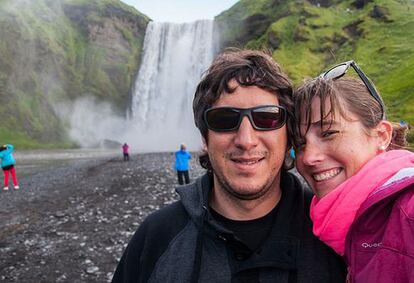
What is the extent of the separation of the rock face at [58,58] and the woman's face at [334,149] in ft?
271

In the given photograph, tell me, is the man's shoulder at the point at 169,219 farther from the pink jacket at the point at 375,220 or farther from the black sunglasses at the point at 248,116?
the pink jacket at the point at 375,220

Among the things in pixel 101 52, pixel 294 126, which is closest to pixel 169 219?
pixel 294 126

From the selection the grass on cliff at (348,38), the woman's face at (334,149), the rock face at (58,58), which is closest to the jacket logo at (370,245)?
the woman's face at (334,149)

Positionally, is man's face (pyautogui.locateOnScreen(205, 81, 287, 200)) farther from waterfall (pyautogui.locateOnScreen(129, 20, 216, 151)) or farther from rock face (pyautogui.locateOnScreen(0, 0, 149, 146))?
rock face (pyautogui.locateOnScreen(0, 0, 149, 146))

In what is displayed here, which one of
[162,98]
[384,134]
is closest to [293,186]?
[384,134]

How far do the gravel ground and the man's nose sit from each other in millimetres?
8504

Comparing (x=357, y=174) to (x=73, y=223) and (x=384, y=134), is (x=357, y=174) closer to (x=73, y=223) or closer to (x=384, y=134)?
(x=384, y=134)

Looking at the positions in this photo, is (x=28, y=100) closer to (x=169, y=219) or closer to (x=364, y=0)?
(x=364, y=0)

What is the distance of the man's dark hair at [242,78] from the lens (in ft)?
11.2

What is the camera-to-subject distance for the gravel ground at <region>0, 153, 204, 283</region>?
11.2 m

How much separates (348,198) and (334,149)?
0.54 meters

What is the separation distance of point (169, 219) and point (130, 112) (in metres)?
86.9

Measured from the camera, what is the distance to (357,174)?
124 inches

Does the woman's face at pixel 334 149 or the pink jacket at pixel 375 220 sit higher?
the woman's face at pixel 334 149
